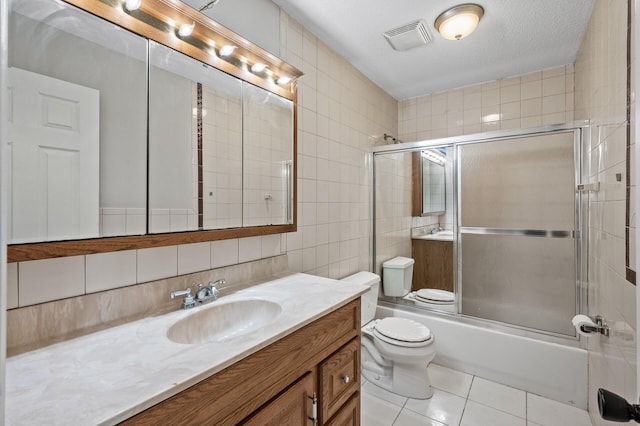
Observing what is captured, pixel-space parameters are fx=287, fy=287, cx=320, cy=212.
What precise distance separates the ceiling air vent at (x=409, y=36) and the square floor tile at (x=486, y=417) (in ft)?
7.96

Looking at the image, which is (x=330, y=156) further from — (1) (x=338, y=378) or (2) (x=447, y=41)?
(1) (x=338, y=378)

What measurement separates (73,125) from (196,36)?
2.06 ft

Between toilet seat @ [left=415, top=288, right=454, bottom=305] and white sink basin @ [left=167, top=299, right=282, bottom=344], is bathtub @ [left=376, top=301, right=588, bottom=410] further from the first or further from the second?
white sink basin @ [left=167, top=299, right=282, bottom=344]

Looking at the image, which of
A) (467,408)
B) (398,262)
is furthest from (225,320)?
(398,262)

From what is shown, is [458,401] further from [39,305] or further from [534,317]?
[39,305]

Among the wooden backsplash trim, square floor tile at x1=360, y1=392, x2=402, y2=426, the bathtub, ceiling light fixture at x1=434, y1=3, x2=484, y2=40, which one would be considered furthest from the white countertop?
ceiling light fixture at x1=434, y1=3, x2=484, y2=40

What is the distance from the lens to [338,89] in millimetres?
2230

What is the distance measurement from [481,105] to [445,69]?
56cm

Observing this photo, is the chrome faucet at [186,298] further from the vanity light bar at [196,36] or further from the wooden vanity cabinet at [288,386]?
the vanity light bar at [196,36]

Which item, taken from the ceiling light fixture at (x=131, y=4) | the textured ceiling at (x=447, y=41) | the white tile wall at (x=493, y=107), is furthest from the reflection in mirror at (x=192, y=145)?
the white tile wall at (x=493, y=107)

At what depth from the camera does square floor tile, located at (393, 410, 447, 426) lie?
1.65m

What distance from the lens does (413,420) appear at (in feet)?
5.50

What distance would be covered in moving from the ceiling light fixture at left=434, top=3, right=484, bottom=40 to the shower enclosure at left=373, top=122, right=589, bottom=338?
754 millimetres

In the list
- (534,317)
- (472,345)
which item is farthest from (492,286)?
(472,345)
